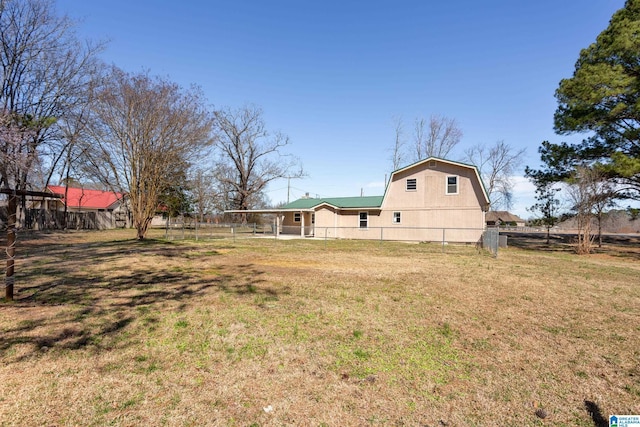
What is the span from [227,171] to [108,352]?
124 feet

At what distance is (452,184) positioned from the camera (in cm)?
2111

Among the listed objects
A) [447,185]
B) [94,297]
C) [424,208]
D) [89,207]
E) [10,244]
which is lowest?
[94,297]

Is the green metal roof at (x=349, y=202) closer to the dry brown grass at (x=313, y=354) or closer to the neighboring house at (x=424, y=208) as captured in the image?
the neighboring house at (x=424, y=208)

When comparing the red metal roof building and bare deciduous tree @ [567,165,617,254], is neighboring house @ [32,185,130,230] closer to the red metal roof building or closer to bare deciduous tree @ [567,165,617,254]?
the red metal roof building

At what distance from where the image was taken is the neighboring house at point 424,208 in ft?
67.0

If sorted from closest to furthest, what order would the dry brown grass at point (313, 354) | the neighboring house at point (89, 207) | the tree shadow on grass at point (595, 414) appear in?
the tree shadow on grass at point (595, 414) → the dry brown grass at point (313, 354) → the neighboring house at point (89, 207)

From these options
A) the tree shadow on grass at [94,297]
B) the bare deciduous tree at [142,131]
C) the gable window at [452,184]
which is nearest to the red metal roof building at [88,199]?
the bare deciduous tree at [142,131]

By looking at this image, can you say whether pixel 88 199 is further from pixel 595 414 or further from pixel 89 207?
pixel 595 414

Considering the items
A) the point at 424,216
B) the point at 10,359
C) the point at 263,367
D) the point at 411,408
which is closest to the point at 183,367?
the point at 263,367

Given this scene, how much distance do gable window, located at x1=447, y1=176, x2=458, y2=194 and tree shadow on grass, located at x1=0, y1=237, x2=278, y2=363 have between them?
1602 cm

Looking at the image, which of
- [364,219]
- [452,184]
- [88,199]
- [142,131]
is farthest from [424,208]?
[88,199]

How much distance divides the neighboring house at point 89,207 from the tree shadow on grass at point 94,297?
15658mm

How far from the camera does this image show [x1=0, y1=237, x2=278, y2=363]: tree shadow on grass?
4.02m

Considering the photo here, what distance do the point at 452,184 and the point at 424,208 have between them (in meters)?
2.46
